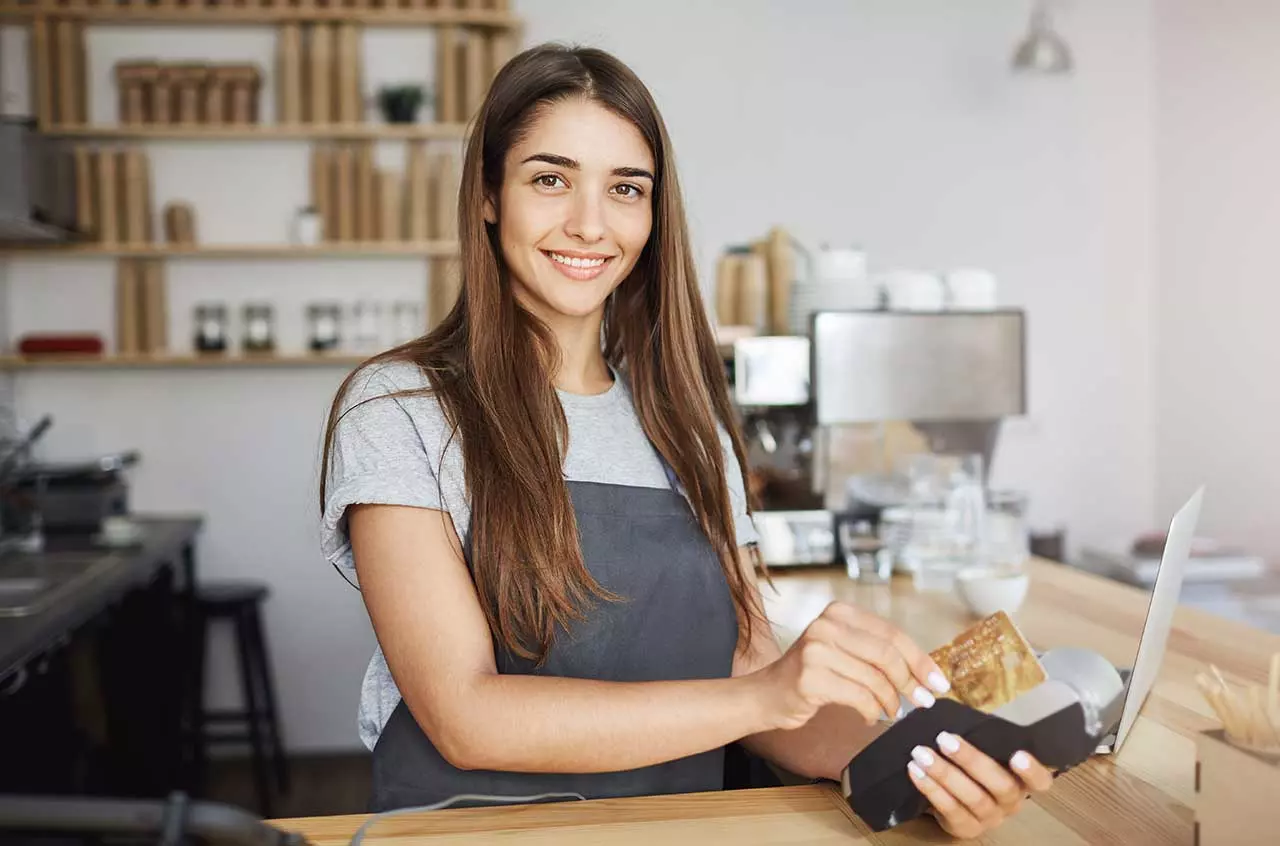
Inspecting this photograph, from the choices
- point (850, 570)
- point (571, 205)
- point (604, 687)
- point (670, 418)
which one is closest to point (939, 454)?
point (850, 570)

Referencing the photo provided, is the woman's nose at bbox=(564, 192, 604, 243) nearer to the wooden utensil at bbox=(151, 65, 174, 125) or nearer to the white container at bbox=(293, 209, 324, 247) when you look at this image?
the white container at bbox=(293, 209, 324, 247)

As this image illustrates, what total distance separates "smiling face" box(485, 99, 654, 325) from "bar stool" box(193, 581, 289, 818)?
8.48ft

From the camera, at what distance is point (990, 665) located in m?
0.99

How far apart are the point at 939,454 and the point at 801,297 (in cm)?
46

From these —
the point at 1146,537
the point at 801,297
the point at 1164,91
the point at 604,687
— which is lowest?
the point at 1146,537

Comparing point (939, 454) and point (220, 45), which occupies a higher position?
point (220, 45)

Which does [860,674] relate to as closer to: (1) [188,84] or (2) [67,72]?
(1) [188,84]

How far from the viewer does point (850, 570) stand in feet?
8.00

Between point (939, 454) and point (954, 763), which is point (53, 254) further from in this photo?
point (954, 763)

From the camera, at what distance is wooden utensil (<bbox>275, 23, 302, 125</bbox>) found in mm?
3832

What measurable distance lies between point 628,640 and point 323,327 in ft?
9.12

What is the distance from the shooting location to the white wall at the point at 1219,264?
11.7 feet

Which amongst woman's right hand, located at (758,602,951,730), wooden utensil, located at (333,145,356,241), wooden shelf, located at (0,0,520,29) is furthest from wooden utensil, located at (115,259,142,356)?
woman's right hand, located at (758,602,951,730)

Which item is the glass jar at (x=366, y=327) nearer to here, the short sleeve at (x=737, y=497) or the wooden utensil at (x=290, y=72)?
the wooden utensil at (x=290, y=72)
